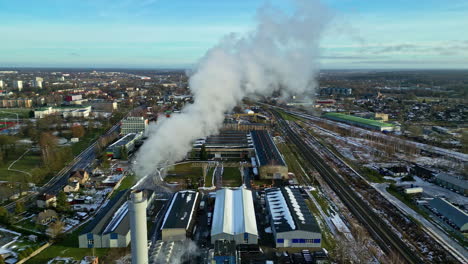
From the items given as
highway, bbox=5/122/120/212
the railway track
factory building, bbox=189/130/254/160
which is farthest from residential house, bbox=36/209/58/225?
the railway track

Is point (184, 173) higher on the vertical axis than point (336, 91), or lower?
lower

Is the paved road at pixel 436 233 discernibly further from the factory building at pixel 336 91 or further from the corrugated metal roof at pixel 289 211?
the factory building at pixel 336 91

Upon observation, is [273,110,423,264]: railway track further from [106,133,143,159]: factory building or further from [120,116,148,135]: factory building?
[120,116,148,135]: factory building

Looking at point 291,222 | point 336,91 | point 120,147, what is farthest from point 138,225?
point 336,91

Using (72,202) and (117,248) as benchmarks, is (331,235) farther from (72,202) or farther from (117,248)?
(72,202)

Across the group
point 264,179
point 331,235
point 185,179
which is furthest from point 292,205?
point 185,179

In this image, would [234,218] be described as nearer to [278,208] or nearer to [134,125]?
[278,208]
